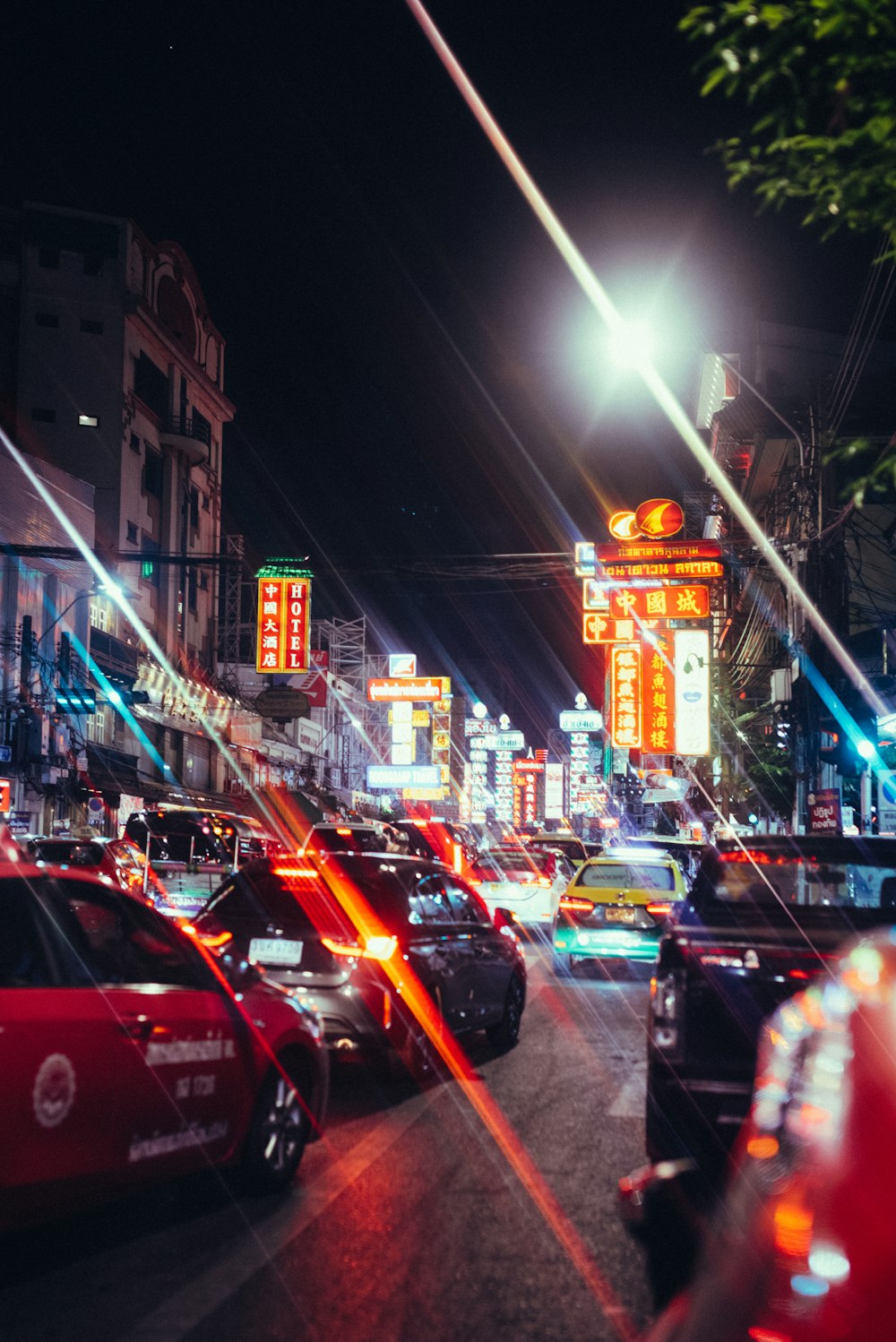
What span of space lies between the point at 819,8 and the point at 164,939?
15.8 feet

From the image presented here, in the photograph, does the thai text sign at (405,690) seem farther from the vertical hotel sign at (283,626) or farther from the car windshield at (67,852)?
the car windshield at (67,852)

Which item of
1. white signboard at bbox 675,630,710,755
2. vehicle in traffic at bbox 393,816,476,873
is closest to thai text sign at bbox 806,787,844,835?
vehicle in traffic at bbox 393,816,476,873

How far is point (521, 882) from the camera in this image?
25047 mm

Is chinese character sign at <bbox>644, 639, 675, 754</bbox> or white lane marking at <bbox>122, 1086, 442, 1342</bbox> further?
chinese character sign at <bbox>644, 639, 675, 754</bbox>

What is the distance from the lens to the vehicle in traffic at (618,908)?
17000 mm

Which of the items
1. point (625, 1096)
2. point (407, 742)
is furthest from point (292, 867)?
point (407, 742)

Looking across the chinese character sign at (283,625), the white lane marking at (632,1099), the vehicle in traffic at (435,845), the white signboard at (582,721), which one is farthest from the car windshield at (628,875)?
the white signboard at (582,721)

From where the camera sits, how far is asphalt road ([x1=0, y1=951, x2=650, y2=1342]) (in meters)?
4.74

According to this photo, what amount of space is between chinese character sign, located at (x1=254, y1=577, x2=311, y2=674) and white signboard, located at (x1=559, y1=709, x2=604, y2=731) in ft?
147

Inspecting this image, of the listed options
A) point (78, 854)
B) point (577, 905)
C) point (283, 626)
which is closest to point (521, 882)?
point (577, 905)

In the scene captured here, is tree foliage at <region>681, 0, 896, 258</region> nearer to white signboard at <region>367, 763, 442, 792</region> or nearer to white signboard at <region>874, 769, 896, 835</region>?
white signboard at <region>874, 769, 896, 835</region>

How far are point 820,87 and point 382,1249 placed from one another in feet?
16.8

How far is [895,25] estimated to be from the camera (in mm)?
4848

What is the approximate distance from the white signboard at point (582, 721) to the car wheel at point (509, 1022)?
214 feet
